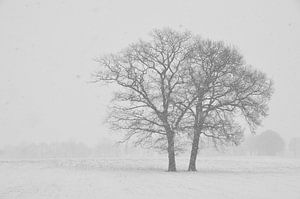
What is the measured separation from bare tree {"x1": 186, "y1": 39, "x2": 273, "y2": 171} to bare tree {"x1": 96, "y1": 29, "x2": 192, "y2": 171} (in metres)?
1.25

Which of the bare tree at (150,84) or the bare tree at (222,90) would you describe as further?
the bare tree at (150,84)

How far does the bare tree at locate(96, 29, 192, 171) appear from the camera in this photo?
32.9m

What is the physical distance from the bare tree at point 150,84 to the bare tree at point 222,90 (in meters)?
1.25

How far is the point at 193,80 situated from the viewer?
32125 millimetres

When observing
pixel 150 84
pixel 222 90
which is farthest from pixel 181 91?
pixel 222 90

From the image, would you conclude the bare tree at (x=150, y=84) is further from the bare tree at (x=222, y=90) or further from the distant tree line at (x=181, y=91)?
the bare tree at (x=222, y=90)

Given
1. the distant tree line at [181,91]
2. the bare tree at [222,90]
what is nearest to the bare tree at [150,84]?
the distant tree line at [181,91]

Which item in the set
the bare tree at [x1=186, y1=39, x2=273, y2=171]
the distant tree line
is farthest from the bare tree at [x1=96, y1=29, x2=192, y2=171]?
the bare tree at [x1=186, y1=39, x2=273, y2=171]

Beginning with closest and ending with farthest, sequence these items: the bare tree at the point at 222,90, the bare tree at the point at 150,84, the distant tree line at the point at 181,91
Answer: the bare tree at the point at 222,90, the distant tree line at the point at 181,91, the bare tree at the point at 150,84

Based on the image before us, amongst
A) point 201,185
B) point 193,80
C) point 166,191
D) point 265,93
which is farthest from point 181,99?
point 166,191

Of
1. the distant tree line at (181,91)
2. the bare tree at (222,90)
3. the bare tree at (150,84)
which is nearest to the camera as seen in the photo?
the bare tree at (222,90)

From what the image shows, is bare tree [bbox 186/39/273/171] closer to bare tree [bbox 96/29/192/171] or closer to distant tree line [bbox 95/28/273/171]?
distant tree line [bbox 95/28/273/171]

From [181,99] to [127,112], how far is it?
16.5 feet

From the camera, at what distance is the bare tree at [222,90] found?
31828 millimetres
